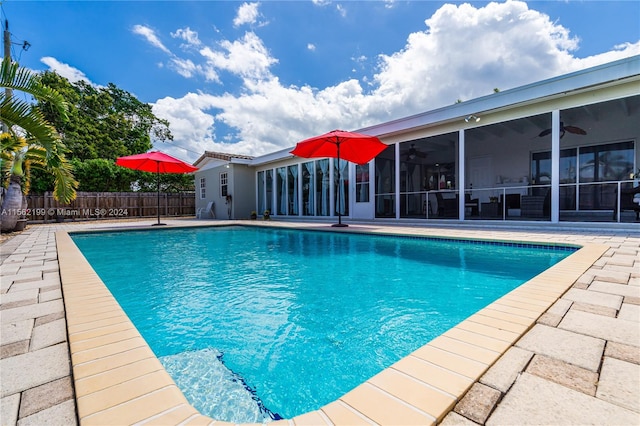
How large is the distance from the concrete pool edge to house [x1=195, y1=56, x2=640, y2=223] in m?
5.97

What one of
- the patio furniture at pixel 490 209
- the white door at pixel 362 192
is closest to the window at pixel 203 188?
the white door at pixel 362 192

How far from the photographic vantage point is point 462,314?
245 centimetres

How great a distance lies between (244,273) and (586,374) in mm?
3535

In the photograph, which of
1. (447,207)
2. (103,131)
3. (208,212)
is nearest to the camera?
(447,207)

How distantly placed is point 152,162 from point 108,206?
291 inches

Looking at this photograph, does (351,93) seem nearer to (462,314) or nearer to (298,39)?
(298,39)

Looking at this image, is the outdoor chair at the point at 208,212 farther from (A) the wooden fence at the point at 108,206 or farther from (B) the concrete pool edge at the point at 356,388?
(B) the concrete pool edge at the point at 356,388

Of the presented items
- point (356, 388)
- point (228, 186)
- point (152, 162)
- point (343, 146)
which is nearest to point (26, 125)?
point (152, 162)

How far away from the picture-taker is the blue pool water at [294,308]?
1.63 meters

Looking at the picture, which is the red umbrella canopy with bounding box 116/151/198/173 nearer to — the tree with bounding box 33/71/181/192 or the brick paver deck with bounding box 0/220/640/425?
the tree with bounding box 33/71/181/192

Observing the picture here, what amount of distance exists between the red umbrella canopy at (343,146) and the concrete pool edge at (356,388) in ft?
18.9

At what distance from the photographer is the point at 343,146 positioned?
26.0 ft

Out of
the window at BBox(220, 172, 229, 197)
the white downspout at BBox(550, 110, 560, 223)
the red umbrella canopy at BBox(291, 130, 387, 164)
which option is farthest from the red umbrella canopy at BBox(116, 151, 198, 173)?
the white downspout at BBox(550, 110, 560, 223)

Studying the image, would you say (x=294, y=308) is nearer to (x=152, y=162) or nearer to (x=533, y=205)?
(x=533, y=205)
